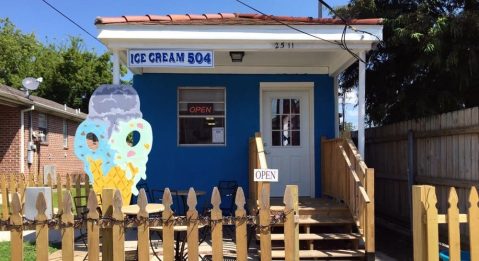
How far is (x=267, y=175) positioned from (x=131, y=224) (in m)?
2.22

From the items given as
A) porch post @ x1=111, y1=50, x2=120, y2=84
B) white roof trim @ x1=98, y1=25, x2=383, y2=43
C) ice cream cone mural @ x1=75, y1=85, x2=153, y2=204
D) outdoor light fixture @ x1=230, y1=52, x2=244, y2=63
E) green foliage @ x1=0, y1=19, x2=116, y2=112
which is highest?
green foliage @ x1=0, y1=19, x2=116, y2=112

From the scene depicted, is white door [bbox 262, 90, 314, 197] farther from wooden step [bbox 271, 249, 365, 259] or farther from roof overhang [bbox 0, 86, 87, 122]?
roof overhang [bbox 0, 86, 87, 122]

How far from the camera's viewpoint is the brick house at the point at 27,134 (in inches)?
708

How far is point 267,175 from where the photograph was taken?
20.0ft

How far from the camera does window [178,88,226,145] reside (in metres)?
9.88

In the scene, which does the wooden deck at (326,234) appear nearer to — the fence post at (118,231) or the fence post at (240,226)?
the fence post at (240,226)

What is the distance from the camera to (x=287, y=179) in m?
9.93

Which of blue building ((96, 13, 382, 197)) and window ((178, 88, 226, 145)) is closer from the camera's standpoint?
blue building ((96, 13, 382, 197))

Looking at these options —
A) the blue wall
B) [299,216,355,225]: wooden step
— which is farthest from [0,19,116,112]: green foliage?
[299,216,355,225]: wooden step

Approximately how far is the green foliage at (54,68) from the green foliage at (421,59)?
29.7m

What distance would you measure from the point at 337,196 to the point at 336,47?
8.30ft

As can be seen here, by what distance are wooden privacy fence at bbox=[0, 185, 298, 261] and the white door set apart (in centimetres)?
551

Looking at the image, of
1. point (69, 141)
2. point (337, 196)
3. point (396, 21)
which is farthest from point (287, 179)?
point (69, 141)

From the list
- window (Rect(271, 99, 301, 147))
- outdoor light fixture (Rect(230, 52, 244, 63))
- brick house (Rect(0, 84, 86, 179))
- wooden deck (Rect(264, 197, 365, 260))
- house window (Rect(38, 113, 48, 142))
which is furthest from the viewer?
house window (Rect(38, 113, 48, 142))
